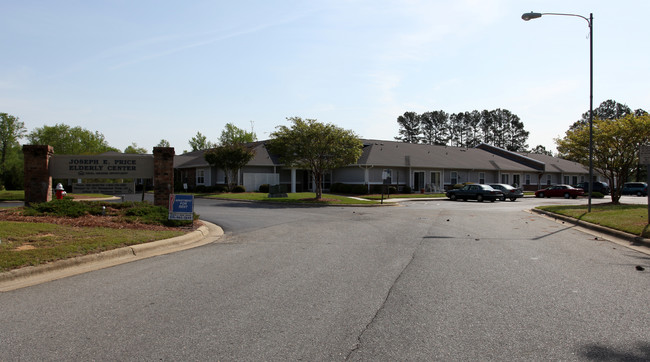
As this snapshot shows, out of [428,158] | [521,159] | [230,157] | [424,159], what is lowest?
[230,157]

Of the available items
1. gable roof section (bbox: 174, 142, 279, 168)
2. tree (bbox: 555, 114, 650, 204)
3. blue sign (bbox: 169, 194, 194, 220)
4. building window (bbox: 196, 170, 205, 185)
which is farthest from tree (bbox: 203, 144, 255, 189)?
blue sign (bbox: 169, 194, 194, 220)

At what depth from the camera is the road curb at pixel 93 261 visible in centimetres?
702

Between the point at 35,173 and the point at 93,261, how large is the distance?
9063 mm

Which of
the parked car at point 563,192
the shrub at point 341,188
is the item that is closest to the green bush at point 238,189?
the shrub at point 341,188

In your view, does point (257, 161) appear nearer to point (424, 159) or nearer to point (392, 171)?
point (392, 171)

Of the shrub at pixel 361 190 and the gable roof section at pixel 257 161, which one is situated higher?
the gable roof section at pixel 257 161

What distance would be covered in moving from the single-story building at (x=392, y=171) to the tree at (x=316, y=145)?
5.67 m

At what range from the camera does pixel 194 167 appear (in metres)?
44.3

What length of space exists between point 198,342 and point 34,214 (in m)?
11.8

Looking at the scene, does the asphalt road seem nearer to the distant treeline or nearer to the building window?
the building window

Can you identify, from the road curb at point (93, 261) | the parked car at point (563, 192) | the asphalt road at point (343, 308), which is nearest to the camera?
the asphalt road at point (343, 308)

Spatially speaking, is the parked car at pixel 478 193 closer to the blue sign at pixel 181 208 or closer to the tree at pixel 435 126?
the blue sign at pixel 181 208

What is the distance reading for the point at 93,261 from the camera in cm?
858

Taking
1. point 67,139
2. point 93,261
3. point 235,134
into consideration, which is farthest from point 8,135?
point 93,261
